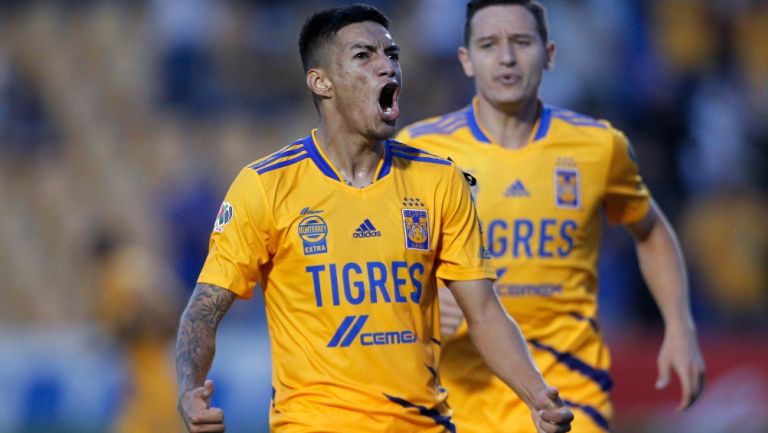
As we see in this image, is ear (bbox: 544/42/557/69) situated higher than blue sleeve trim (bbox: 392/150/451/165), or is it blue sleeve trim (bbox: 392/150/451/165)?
ear (bbox: 544/42/557/69)

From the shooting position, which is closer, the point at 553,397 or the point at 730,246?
the point at 553,397

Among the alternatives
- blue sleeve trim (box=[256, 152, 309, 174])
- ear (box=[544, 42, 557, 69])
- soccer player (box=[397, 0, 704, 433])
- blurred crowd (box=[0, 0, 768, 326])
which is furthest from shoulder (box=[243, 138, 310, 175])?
blurred crowd (box=[0, 0, 768, 326])

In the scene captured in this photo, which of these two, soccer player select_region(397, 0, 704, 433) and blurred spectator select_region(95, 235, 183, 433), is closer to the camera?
soccer player select_region(397, 0, 704, 433)

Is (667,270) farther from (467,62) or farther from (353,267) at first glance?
(353,267)

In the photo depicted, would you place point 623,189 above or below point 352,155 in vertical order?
below

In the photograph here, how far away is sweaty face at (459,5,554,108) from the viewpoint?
687 centimetres

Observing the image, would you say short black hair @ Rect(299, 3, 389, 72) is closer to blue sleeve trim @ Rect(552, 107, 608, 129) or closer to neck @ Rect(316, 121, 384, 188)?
neck @ Rect(316, 121, 384, 188)

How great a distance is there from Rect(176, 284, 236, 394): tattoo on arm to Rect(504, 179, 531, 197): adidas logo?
2.07 metres

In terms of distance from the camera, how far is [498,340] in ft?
17.6

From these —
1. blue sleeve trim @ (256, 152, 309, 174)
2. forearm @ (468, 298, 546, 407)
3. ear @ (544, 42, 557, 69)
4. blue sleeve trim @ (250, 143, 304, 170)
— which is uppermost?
ear @ (544, 42, 557, 69)

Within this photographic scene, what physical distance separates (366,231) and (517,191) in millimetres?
1728

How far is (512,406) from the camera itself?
6.69 metres

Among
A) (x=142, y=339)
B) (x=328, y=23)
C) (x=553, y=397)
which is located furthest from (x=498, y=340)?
(x=142, y=339)

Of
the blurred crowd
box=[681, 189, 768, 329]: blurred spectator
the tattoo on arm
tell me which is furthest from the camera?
the blurred crowd
